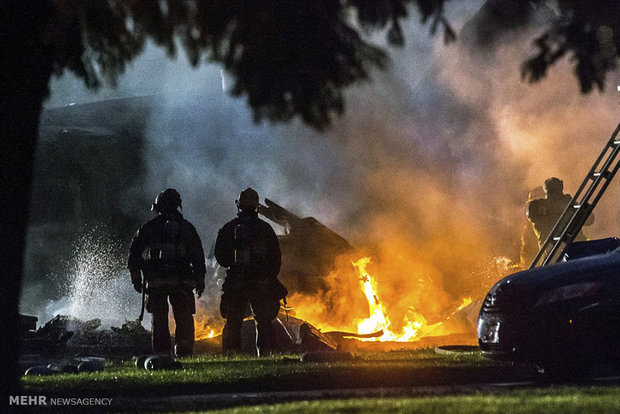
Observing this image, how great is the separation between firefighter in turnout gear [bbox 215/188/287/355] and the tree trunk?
19.0ft

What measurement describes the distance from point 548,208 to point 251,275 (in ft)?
18.7

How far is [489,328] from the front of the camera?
792 cm

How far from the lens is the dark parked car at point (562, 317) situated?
7.50 metres

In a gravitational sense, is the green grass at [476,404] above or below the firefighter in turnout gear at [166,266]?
below

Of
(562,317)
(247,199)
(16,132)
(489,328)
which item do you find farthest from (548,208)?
(16,132)

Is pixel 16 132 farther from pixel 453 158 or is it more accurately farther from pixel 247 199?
pixel 453 158

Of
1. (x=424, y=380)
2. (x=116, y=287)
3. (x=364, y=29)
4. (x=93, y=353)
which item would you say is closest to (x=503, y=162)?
(x=116, y=287)

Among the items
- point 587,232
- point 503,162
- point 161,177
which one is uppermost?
point 161,177

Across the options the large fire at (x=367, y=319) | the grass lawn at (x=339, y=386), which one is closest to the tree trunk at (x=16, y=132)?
the grass lawn at (x=339, y=386)

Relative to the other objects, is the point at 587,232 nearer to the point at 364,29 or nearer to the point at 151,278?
the point at 151,278

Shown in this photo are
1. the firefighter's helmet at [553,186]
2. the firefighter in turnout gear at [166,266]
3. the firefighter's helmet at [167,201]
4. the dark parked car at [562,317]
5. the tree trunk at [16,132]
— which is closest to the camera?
the tree trunk at [16,132]

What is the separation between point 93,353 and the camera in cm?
1330

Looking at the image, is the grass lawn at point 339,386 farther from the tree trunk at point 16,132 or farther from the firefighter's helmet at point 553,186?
the firefighter's helmet at point 553,186

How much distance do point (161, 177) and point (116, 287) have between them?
15.1ft
